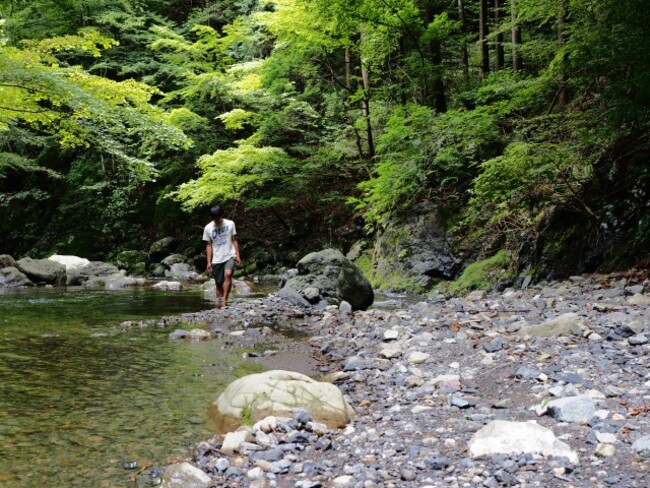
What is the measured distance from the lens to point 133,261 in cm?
2198

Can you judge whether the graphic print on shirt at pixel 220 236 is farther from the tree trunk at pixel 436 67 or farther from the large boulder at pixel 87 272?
the large boulder at pixel 87 272

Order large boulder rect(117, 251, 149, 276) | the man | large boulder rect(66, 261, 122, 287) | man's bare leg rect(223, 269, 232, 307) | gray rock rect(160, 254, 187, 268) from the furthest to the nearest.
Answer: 1. large boulder rect(117, 251, 149, 276)
2. gray rock rect(160, 254, 187, 268)
3. large boulder rect(66, 261, 122, 287)
4. man's bare leg rect(223, 269, 232, 307)
5. the man

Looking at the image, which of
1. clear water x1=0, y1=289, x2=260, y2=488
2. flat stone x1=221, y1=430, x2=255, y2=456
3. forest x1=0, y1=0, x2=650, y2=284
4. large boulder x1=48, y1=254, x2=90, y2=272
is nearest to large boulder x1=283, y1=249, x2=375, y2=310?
forest x1=0, y1=0, x2=650, y2=284

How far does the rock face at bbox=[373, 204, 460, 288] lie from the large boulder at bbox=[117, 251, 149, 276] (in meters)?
11.8

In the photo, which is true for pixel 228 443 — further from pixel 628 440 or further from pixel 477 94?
pixel 477 94

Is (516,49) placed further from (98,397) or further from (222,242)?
(98,397)

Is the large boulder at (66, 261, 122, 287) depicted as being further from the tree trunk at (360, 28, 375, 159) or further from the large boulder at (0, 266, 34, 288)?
the tree trunk at (360, 28, 375, 159)

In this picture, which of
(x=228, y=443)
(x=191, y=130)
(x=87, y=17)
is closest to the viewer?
(x=228, y=443)

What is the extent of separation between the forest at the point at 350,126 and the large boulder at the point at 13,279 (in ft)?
15.2

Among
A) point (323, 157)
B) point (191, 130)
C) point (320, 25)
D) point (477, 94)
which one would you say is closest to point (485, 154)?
point (477, 94)

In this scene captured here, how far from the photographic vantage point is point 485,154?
11594 mm

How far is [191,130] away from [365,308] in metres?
13.9

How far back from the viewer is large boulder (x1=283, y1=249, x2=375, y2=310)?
9.74m

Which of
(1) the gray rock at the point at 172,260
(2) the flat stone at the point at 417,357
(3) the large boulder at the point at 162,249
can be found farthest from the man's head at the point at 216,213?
(3) the large boulder at the point at 162,249
